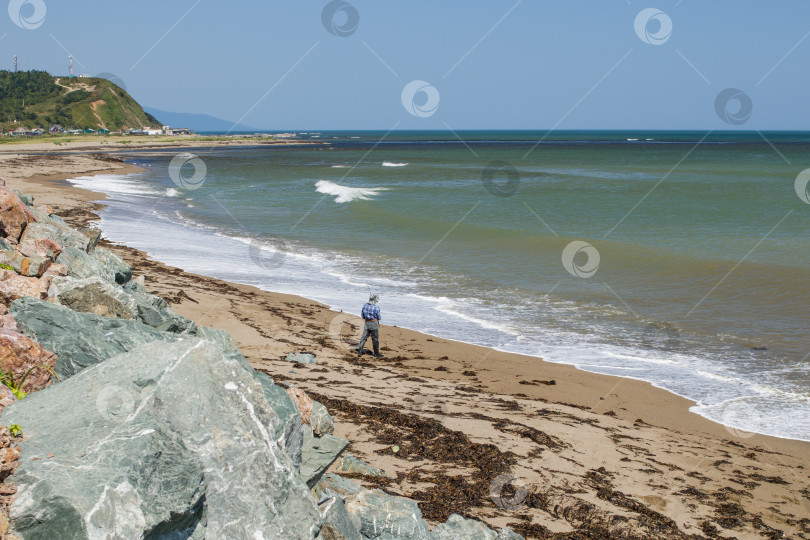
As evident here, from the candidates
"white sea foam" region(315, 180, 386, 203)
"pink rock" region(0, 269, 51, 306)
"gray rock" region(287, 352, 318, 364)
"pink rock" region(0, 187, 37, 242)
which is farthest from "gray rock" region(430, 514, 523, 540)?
"white sea foam" region(315, 180, 386, 203)

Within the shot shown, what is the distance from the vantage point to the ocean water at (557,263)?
12.9m

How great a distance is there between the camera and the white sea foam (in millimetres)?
42719

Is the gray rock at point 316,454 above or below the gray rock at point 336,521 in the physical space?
above

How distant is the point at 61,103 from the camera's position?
143 meters

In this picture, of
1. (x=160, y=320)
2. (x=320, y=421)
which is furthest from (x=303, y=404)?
(x=160, y=320)

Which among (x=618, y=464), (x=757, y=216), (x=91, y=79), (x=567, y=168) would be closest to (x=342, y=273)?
(x=618, y=464)

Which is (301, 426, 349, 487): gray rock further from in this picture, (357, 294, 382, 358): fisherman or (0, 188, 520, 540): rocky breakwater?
(357, 294, 382, 358): fisherman

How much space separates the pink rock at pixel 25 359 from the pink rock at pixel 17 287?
1298 mm

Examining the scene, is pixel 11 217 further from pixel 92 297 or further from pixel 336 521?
pixel 336 521

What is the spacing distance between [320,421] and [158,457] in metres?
2.90

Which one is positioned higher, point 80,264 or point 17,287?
point 80,264

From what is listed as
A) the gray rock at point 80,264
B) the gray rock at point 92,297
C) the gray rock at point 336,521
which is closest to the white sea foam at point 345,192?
the gray rock at point 80,264

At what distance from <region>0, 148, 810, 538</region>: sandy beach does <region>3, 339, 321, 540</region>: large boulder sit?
234cm

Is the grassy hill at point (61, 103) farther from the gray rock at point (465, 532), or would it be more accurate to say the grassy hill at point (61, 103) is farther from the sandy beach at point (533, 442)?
the gray rock at point (465, 532)
